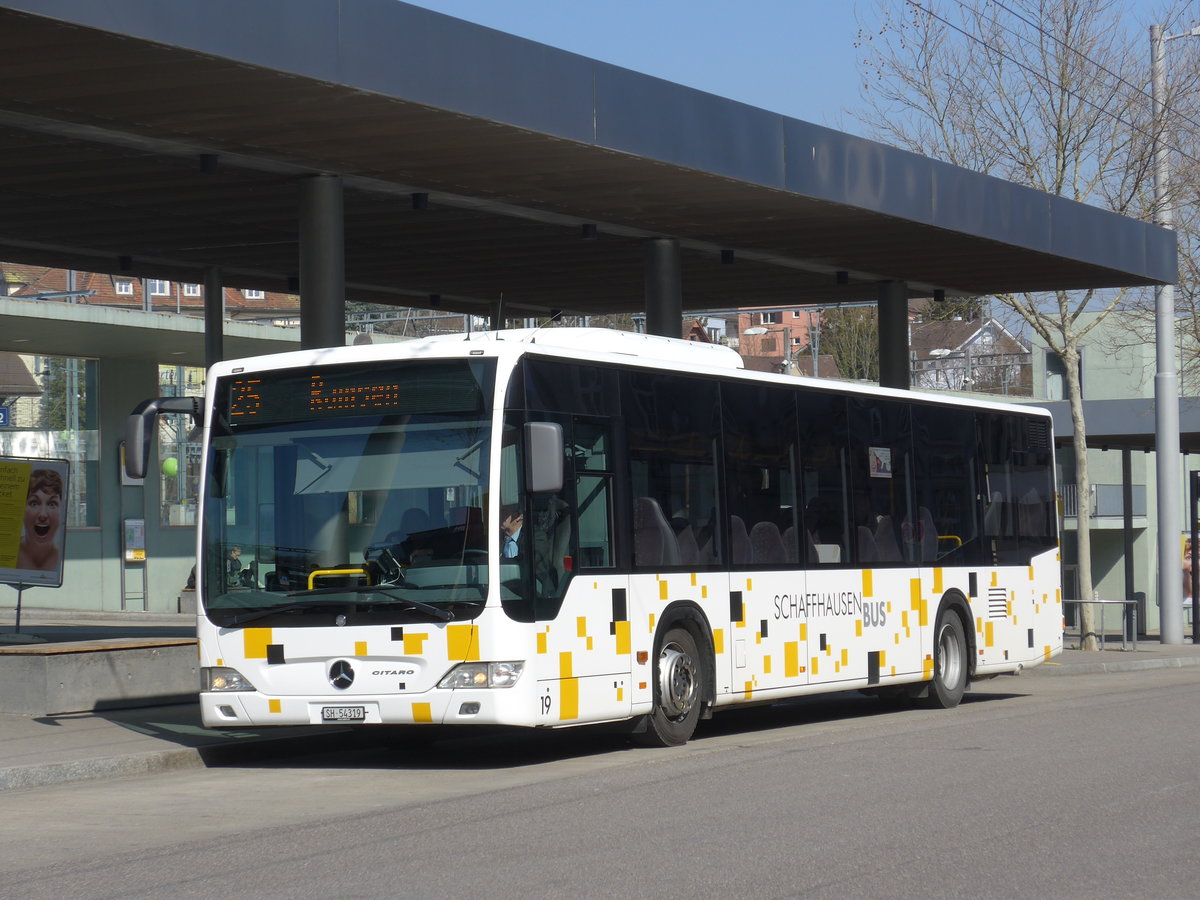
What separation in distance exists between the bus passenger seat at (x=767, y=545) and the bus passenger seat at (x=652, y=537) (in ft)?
4.15

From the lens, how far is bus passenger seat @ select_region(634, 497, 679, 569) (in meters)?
13.4

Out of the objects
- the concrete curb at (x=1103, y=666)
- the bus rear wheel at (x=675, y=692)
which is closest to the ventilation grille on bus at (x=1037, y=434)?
the concrete curb at (x=1103, y=666)

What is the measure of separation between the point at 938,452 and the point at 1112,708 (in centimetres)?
311

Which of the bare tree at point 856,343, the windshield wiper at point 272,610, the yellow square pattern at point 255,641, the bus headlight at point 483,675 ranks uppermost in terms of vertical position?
the bare tree at point 856,343

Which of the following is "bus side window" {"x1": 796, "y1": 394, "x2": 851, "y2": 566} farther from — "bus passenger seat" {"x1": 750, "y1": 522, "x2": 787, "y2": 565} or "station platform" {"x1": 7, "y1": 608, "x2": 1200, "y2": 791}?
"station platform" {"x1": 7, "y1": 608, "x2": 1200, "y2": 791}

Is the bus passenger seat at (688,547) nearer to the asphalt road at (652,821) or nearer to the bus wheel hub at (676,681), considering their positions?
the bus wheel hub at (676,681)

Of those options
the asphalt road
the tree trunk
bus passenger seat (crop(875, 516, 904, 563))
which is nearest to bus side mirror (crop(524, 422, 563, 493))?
the asphalt road

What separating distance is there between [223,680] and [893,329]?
49.4 feet

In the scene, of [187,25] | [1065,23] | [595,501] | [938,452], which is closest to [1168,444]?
[1065,23]

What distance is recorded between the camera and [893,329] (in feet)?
83.6

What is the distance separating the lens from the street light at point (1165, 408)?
29016 mm

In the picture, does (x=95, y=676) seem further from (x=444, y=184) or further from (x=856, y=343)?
(x=856, y=343)

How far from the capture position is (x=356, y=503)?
12.2m

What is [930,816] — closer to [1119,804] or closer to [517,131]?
[1119,804]
